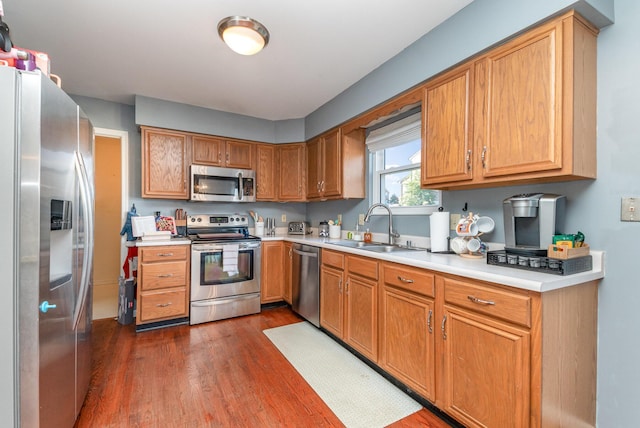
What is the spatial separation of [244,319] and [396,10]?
3150 mm

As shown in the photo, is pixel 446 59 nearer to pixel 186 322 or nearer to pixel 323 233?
pixel 323 233

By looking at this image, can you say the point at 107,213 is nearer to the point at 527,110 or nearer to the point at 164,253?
the point at 164,253

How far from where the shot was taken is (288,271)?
11.8 ft

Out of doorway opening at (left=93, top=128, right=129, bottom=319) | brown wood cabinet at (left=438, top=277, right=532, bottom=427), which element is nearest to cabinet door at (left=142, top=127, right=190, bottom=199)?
doorway opening at (left=93, top=128, right=129, bottom=319)

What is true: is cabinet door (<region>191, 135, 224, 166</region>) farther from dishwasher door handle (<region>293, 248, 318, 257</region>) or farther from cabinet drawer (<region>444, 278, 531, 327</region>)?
cabinet drawer (<region>444, 278, 531, 327</region>)

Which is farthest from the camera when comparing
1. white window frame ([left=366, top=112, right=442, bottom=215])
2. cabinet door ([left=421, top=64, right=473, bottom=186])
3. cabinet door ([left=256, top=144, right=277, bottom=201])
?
cabinet door ([left=256, top=144, right=277, bottom=201])

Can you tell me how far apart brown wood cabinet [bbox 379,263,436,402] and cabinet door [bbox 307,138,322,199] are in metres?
1.82

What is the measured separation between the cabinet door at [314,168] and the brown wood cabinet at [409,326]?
1.82 m

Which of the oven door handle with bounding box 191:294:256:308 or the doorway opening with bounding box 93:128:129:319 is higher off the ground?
the doorway opening with bounding box 93:128:129:319

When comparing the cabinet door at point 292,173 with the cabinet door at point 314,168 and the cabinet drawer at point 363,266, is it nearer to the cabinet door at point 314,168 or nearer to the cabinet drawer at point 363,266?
the cabinet door at point 314,168

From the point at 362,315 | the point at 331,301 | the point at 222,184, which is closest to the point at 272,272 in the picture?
the point at 331,301

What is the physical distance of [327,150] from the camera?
11.4 ft

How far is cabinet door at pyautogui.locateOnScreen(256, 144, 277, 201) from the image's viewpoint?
12.9ft

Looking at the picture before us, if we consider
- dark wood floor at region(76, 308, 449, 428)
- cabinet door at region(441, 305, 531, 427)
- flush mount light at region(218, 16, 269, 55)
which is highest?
flush mount light at region(218, 16, 269, 55)
